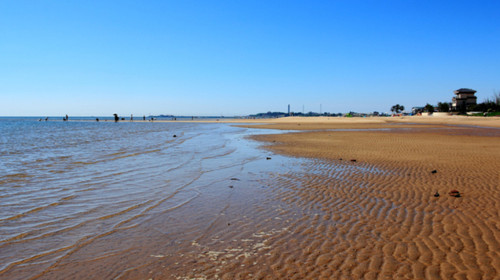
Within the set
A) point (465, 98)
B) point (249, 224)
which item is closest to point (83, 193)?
point (249, 224)

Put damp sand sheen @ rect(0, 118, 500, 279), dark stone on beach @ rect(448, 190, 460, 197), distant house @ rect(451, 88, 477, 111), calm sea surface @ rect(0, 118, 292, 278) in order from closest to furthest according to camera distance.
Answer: damp sand sheen @ rect(0, 118, 500, 279) < calm sea surface @ rect(0, 118, 292, 278) < dark stone on beach @ rect(448, 190, 460, 197) < distant house @ rect(451, 88, 477, 111)

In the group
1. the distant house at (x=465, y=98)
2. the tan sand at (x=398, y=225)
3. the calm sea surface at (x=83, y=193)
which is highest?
the distant house at (x=465, y=98)

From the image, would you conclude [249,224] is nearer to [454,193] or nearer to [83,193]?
[83,193]

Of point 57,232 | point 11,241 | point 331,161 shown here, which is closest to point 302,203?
point 57,232

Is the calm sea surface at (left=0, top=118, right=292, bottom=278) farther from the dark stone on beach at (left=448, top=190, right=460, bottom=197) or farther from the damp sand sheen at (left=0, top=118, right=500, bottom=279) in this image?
the dark stone on beach at (left=448, top=190, right=460, bottom=197)

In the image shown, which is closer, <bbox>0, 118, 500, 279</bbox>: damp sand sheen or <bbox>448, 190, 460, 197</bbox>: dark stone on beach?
<bbox>0, 118, 500, 279</bbox>: damp sand sheen

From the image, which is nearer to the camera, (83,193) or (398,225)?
(398,225)

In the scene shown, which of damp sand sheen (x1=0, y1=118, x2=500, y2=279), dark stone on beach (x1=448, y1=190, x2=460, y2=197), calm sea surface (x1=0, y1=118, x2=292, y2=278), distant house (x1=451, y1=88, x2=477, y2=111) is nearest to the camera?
damp sand sheen (x1=0, y1=118, x2=500, y2=279)

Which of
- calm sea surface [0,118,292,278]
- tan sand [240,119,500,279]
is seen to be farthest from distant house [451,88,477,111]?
calm sea surface [0,118,292,278]

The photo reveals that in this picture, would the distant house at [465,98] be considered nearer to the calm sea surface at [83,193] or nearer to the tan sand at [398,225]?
the tan sand at [398,225]

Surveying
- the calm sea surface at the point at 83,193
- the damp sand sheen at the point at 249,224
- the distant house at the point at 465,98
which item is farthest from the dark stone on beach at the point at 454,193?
the distant house at the point at 465,98

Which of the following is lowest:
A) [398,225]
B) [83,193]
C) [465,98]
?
[398,225]

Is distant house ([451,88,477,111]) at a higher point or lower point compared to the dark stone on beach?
higher

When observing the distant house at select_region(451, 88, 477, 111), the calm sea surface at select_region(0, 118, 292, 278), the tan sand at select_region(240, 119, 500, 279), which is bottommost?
the tan sand at select_region(240, 119, 500, 279)
